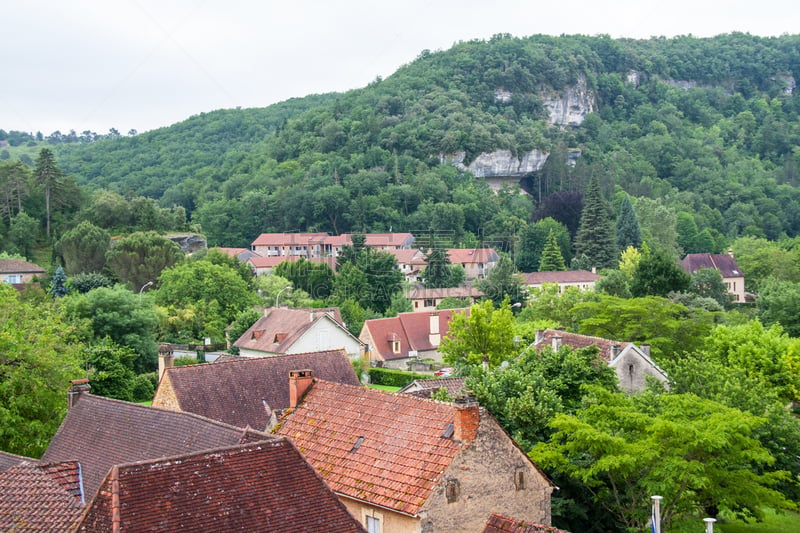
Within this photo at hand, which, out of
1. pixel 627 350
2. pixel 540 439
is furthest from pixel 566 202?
pixel 540 439

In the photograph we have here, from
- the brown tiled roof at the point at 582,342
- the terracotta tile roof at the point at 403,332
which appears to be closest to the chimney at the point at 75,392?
the brown tiled roof at the point at 582,342

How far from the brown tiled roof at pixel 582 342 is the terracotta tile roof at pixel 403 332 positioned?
21292mm

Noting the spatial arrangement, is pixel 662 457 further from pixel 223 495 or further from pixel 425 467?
pixel 223 495

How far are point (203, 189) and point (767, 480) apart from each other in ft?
503

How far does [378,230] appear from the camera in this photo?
142 metres

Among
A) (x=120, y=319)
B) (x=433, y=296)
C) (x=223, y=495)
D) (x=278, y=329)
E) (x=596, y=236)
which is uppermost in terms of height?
(x=596, y=236)

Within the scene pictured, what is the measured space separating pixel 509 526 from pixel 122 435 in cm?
1011

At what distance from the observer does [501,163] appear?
165m

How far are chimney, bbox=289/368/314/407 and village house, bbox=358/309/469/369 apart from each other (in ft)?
132

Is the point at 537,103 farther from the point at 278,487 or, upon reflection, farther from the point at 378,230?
the point at 278,487

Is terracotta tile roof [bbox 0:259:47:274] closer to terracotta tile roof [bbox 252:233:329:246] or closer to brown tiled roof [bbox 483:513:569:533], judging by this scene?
terracotta tile roof [bbox 252:233:329:246]

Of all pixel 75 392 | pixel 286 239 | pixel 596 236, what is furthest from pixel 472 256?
pixel 75 392

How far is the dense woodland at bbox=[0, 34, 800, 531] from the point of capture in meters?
25.0

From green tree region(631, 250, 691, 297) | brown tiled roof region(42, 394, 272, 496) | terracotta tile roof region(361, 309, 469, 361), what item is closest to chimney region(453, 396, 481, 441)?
brown tiled roof region(42, 394, 272, 496)
